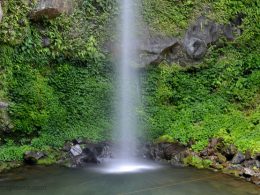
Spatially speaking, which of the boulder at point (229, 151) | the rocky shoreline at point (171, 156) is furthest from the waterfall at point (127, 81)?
the boulder at point (229, 151)

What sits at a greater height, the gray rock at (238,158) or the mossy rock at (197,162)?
the gray rock at (238,158)

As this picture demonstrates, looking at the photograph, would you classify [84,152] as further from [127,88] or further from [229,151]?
[229,151]

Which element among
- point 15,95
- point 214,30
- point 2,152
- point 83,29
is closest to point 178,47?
point 214,30

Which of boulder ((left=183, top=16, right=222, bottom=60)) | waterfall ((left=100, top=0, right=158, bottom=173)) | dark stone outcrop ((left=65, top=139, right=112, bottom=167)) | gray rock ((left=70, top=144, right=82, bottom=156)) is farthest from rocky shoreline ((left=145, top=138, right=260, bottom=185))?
boulder ((left=183, top=16, right=222, bottom=60))

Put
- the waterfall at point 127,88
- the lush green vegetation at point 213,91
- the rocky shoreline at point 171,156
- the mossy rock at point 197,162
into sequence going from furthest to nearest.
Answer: the waterfall at point 127,88, the lush green vegetation at point 213,91, the mossy rock at point 197,162, the rocky shoreline at point 171,156

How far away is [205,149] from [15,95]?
5896 millimetres

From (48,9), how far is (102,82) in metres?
2.93

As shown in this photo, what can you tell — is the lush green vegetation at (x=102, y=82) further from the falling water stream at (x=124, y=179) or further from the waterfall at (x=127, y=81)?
the falling water stream at (x=124, y=179)

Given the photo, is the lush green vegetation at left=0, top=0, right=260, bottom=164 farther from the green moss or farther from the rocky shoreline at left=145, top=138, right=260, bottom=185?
the rocky shoreline at left=145, top=138, right=260, bottom=185

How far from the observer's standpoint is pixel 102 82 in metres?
12.6

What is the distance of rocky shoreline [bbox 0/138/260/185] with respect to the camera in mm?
9930

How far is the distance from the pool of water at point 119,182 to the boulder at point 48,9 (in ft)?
16.0

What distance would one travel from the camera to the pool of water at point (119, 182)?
28.2ft

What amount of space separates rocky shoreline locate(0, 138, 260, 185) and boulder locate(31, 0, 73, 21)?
4.16 m
